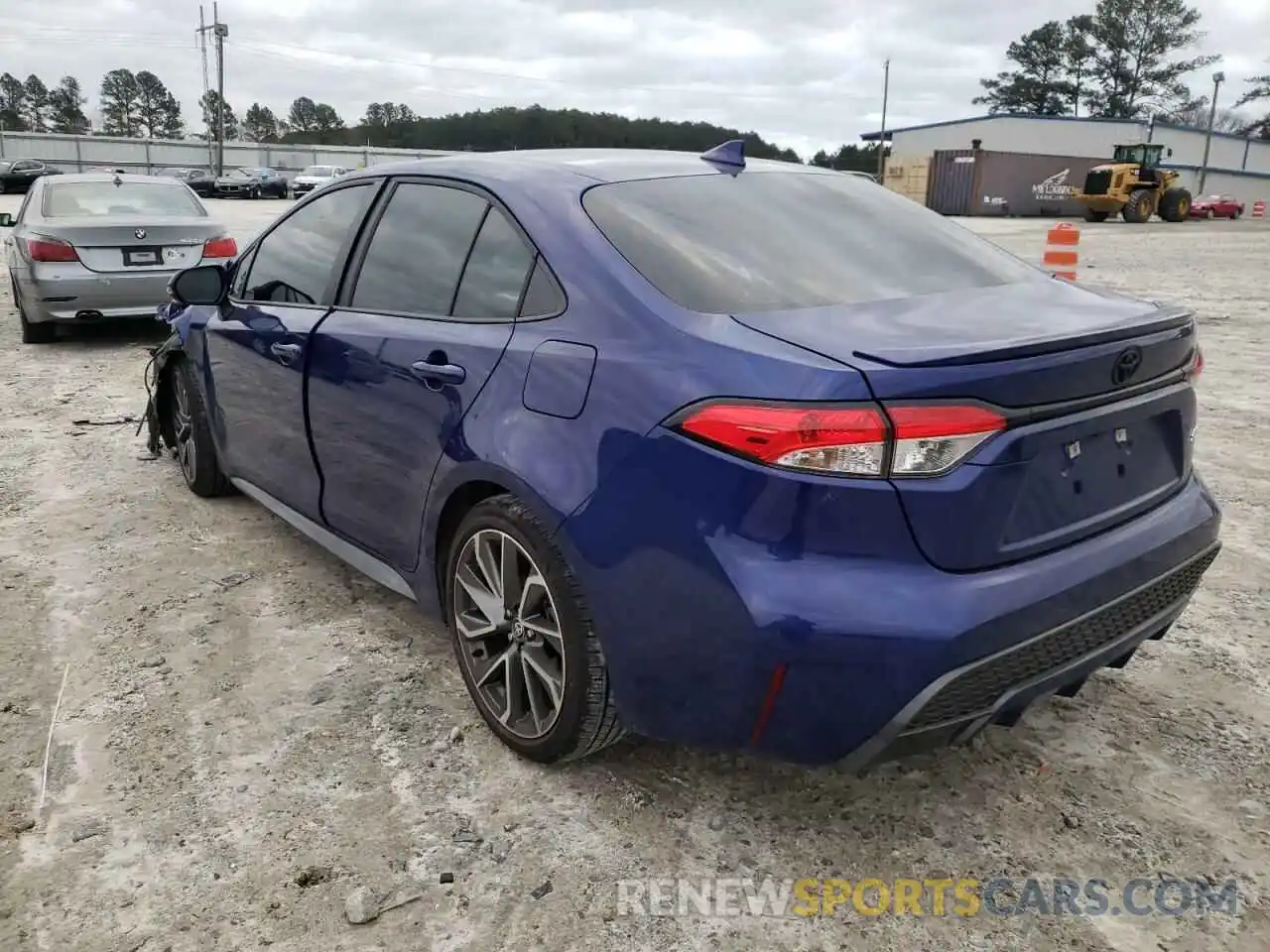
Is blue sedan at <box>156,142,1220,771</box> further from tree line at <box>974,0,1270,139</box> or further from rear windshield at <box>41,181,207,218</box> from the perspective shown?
tree line at <box>974,0,1270,139</box>

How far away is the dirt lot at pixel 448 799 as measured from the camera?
7.09 ft

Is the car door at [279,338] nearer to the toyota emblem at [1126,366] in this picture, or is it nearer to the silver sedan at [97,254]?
the toyota emblem at [1126,366]

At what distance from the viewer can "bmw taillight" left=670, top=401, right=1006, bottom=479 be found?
6.37ft

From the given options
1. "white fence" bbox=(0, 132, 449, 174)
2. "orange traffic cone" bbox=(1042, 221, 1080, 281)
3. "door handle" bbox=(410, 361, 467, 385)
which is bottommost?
"door handle" bbox=(410, 361, 467, 385)

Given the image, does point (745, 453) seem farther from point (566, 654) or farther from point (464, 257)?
point (464, 257)

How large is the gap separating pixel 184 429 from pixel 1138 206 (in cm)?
3600

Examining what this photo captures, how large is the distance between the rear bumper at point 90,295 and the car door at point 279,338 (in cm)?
490

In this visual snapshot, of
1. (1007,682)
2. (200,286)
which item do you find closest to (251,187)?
(200,286)

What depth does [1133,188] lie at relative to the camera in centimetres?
3366

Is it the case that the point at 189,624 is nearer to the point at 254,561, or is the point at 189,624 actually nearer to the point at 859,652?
the point at 254,561

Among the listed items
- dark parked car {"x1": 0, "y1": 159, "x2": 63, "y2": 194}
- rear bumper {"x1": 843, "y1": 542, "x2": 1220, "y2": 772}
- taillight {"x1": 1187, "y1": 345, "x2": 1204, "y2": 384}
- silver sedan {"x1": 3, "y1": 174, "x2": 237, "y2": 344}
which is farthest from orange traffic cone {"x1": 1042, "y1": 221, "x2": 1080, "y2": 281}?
dark parked car {"x1": 0, "y1": 159, "x2": 63, "y2": 194}

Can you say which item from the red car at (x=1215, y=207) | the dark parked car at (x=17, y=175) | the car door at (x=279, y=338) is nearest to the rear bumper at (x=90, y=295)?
the car door at (x=279, y=338)

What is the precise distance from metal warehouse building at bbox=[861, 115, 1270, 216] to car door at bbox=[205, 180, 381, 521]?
135 ft

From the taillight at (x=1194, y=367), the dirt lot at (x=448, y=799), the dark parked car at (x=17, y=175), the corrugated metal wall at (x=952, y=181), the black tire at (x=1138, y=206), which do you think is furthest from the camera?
the corrugated metal wall at (x=952, y=181)
